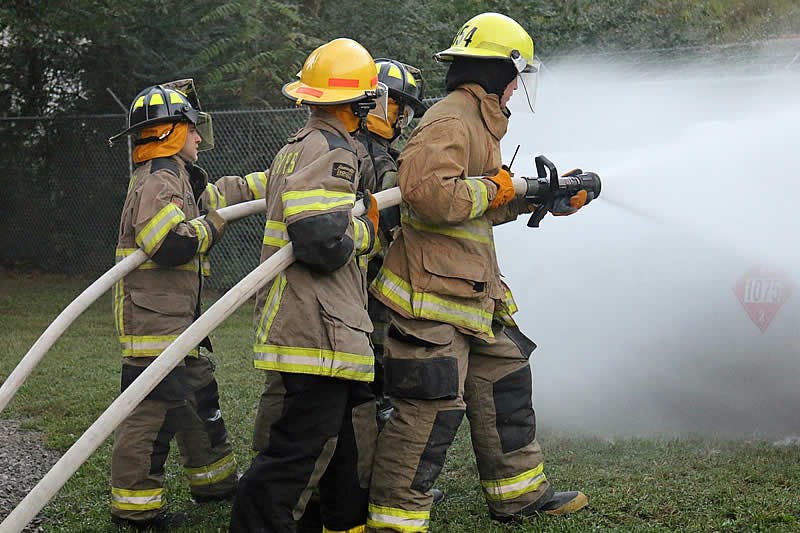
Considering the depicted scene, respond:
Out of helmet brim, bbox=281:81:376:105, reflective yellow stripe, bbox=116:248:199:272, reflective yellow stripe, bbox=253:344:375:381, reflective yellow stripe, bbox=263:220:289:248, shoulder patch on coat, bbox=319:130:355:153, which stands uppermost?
helmet brim, bbox=281:81:376:105

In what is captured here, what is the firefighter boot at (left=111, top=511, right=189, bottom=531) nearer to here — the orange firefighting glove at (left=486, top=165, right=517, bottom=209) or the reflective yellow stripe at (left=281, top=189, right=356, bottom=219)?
the reflective yellow stripe at (left=281, top=189, right=356, bottom=219)

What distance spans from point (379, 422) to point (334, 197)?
1.49 m

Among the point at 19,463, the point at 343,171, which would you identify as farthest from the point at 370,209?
the point at 19,463

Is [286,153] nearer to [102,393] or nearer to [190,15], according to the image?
[102,393]

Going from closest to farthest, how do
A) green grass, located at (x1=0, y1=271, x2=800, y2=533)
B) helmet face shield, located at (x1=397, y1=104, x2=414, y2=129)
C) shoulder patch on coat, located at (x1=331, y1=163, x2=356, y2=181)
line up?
1. shoulder patch on coat, located at (x1=331, y1=163, x2=356, y2=181)
2. green grass, located at (x1=0, y1=271, x2=800, y2=533)
3. helmet face shield, located at (x1=397, y1=104, x2=414, y2=129)

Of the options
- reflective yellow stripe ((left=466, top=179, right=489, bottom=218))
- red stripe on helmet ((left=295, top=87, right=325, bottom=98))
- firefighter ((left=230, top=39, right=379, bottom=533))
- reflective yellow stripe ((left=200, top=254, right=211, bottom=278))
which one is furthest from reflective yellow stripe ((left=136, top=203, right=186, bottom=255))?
reflective yellow stripe ((left=466, top=179, right=489, bottom=218))

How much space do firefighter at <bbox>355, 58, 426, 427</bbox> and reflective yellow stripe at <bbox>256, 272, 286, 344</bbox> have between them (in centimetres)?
75

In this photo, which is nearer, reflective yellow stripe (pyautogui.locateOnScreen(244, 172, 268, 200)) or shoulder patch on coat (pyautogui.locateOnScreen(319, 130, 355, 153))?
shoulder patch on coat (pyautogui.locateOnScreen(319, 130, 355, 153))

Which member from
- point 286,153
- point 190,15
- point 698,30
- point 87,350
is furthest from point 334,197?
point 698,30

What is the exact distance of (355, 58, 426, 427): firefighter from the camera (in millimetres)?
4410

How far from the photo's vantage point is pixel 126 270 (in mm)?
4336

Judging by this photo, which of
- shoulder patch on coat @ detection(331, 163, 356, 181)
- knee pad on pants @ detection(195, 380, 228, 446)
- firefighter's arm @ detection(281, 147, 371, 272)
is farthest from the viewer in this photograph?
knee pad on pants @ detection(195, 380, 228, 446)

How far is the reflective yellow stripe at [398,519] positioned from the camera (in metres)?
3.94

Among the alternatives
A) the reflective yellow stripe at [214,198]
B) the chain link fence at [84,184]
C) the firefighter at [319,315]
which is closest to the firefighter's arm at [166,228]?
the reflective yellow stripe at [214,198]
